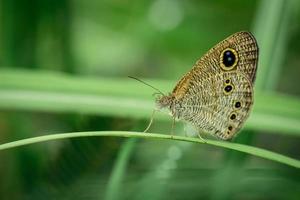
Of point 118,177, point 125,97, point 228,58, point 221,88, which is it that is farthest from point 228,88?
point 118,177

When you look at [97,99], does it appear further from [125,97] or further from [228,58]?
[228,58]

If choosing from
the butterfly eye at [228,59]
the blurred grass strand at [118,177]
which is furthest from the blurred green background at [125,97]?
the butterfly eye at [228,59]

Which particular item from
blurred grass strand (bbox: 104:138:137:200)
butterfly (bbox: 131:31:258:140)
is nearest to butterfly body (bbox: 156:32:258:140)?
butterfly (bbox: 131:31:258:140)

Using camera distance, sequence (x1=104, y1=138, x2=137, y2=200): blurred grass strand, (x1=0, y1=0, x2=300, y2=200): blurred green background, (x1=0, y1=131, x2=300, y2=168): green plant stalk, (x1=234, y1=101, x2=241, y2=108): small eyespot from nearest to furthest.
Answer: (x1=0, y1=131, x2=300, y2=168): green plant stalk < (x1=104, y1=138, x2=137, y2=200): blurred grass strand < (x1=0, y1=0, x2=300, y2=200): blurred green background < (x1=234, y1=101, x2=241, y2=108): small eyespot

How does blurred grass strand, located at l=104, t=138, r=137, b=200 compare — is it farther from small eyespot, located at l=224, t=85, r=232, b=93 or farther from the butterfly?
small eyespot, located at l=224, t=85, r=232, b=93

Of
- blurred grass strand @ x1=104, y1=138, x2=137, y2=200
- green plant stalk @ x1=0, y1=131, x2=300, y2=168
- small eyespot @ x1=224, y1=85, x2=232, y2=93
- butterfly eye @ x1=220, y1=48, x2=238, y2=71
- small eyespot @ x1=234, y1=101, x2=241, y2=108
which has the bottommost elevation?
blurred grass strand @ x1=104, y1=138, x2=137, y2=200

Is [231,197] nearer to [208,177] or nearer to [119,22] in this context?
[208,177]

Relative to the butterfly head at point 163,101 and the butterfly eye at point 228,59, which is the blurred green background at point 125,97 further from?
the butterfly eye at point 228,59
